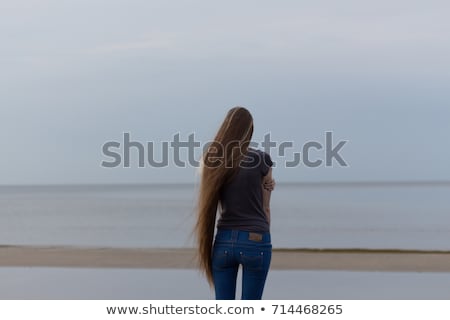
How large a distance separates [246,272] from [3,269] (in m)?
6.58

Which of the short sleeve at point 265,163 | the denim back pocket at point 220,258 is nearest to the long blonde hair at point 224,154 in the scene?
the short sleeve at point 265,163

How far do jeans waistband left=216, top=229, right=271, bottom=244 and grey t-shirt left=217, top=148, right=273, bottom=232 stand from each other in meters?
0.02

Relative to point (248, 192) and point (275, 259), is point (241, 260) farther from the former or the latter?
point (275, 259)

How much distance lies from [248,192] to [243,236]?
0.78 feet

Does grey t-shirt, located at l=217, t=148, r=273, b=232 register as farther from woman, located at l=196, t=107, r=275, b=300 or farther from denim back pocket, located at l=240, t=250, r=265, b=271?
denim back pocket, located at l=240, t=250, r=265, b=271

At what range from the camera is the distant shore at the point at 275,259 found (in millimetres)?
10227

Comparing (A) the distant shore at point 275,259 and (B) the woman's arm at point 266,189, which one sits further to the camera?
(A) the distant shore at point 275,259

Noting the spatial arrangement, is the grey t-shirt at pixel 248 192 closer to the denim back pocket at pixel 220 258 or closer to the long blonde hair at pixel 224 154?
the long blonde hair at pixel 224 154

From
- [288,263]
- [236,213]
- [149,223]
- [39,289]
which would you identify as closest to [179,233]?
[149,223]

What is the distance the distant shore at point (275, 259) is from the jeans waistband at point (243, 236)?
5869 millimetres

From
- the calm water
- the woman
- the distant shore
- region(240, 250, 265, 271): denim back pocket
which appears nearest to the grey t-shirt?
the woman
